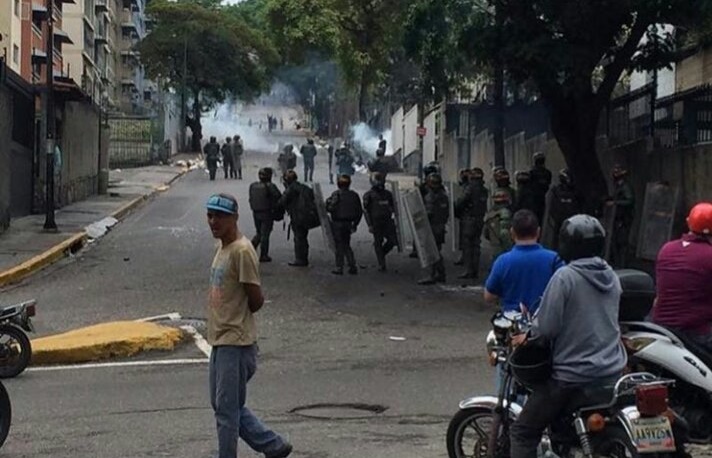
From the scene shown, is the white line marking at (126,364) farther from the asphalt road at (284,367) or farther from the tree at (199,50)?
the tree at (199,50)

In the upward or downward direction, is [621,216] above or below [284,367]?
above

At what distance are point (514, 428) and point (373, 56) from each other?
48.2 m

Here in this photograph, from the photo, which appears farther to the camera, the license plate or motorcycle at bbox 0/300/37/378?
motorcycle at bbox 0/300/37/378

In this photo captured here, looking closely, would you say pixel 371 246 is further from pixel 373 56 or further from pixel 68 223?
pixel 373 56

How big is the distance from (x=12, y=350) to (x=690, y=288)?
6.73 metres

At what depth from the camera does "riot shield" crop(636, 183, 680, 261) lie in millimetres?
18422

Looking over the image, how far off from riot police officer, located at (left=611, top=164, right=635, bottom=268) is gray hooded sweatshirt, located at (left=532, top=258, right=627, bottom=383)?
1212 centimetres

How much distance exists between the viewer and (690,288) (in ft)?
25.9

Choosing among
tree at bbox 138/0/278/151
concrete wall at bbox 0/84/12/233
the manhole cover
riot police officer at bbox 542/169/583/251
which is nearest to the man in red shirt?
the manhole cover

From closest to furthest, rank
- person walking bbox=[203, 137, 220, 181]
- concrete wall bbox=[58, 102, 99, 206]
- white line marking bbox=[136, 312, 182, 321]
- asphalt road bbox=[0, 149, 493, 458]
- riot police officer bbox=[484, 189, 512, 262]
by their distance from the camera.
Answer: asphalt road bbox=[0, 149, 493, 458] < white line marking bbox=[136, 312, 182, 321] < riot police officer bbox=[484, 189, 512, 262] < concrete wall bbox=[58, 102, 99, 206] < person walking bbox=[203, 137, 220, 181]

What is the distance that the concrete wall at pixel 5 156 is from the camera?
25969mm

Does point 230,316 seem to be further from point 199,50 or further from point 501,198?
point 199,50

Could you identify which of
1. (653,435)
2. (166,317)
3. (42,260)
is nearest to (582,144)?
(166,317)

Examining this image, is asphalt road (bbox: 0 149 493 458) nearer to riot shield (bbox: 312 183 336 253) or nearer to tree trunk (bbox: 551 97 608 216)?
riot shield (bbox: 312 183 336 253)
